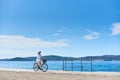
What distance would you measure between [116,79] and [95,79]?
1.13 meters

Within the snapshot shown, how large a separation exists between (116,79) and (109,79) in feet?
1.27

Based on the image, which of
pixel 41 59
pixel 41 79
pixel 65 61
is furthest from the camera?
pixel 65 61

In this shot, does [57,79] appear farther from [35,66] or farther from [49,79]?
[35,66]

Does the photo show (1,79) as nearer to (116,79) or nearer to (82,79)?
(82,79)

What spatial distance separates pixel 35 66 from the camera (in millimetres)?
27469

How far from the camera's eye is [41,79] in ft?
63.7

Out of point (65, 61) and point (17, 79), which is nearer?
point (17, 79)

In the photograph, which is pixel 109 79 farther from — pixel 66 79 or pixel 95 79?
pixel 66 79

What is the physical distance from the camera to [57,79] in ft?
64.0

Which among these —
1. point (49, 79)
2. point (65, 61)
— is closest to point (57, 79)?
point (49, 79)

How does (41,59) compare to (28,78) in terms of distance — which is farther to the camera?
(41,59)

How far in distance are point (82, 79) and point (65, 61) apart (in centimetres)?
1149

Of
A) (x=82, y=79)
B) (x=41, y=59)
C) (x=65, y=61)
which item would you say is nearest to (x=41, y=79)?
(x=82, y=79)

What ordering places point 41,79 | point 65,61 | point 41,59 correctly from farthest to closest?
point 65,61
point 41,59
point 41,79
